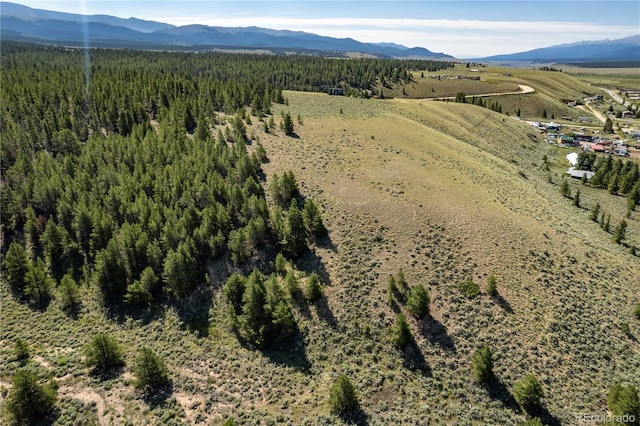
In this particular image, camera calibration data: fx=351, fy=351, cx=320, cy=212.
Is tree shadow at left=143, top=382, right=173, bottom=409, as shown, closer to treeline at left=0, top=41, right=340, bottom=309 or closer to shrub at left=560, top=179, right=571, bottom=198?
treeline at left=0, top=41, right=340, bottom=309

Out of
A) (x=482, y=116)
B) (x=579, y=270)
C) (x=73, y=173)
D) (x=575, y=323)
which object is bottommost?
(x=575, y=323)

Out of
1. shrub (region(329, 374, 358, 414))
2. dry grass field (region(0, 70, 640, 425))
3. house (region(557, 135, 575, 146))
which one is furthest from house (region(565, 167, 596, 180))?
shrub (region(329, 374, 358, 414))

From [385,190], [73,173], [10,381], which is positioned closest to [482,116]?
[385,190]

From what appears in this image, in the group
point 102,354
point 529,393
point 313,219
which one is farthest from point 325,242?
point 102,354

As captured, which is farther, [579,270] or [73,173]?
[73,173]

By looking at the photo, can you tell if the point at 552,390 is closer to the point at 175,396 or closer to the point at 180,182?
the point at 175,396

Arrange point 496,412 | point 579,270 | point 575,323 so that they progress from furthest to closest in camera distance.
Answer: point 579,270 → point 575,323 → point 496,412
